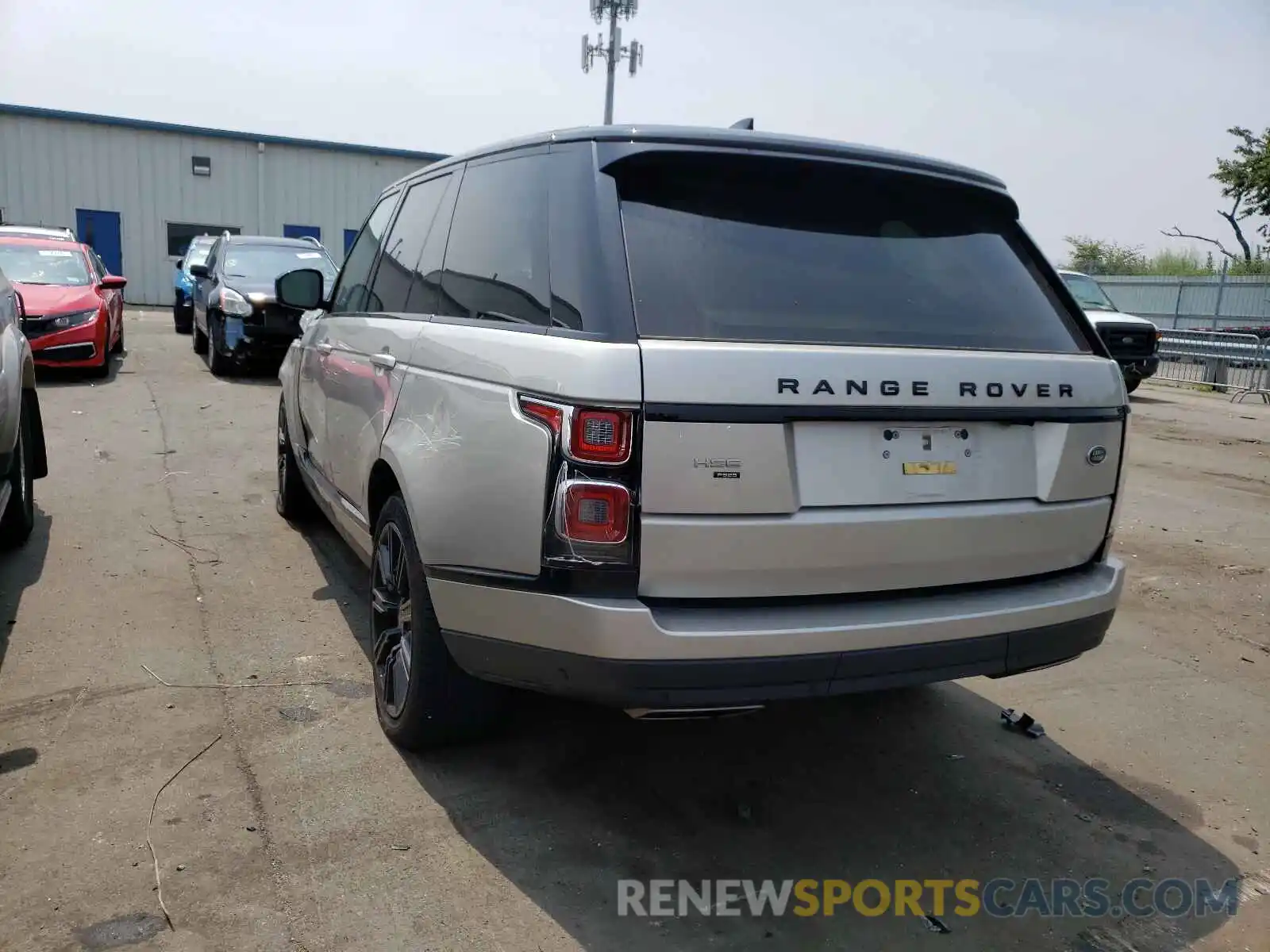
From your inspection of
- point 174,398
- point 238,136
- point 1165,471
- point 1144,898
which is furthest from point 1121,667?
point 238,136

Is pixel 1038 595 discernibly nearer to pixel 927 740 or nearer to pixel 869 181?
pixel 927 740

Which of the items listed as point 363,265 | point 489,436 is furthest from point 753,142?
point 363,265

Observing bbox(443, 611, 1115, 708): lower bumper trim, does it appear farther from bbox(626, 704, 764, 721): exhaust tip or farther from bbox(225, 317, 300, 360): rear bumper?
bbox(225, 317, 300, 360): rear bumper

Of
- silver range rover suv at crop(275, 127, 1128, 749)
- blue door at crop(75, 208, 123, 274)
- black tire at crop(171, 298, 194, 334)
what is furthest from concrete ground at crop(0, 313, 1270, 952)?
blue door at crop(75, 208, 123, 274)

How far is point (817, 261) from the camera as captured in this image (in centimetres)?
281

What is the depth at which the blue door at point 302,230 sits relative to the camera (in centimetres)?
3008

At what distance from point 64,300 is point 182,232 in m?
19.4

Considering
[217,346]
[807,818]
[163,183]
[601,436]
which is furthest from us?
[163,183]

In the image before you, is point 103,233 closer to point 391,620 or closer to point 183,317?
point 183,317

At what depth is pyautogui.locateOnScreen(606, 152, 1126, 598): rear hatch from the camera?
2436mm

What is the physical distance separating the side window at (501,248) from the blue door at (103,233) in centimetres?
2814

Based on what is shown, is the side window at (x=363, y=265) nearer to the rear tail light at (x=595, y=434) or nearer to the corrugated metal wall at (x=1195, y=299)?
the rear tail light at (x=595, y=434)

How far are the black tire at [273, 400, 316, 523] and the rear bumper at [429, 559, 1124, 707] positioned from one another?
10.9ft

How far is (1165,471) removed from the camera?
30.2ft
